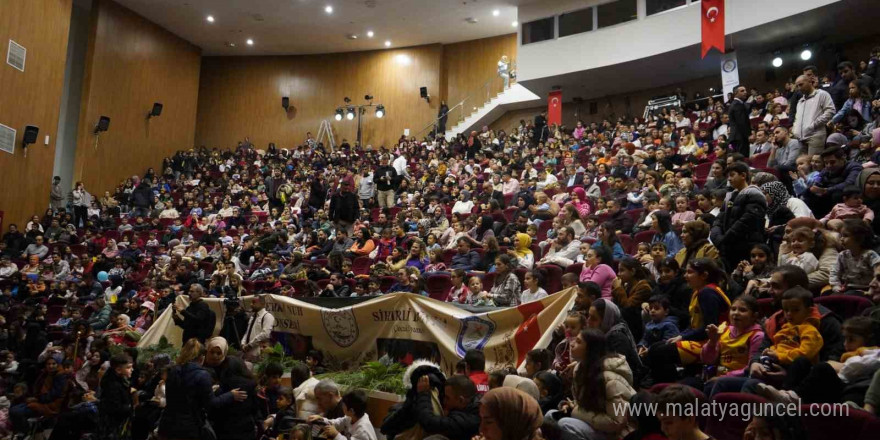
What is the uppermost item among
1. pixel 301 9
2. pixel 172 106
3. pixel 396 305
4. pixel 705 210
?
pixel 301 9

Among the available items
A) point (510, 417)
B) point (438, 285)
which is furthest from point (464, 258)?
point (510, 417)

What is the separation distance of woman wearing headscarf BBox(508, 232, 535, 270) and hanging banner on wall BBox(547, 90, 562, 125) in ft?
31.4

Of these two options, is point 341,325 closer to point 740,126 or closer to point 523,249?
point 523,249

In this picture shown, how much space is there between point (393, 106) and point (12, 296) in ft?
44.0

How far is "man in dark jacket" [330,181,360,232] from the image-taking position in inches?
457

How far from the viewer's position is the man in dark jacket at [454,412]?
3.30m

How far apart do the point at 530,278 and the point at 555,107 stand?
1198cm

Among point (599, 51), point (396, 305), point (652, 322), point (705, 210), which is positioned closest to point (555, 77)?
point (599, 51)

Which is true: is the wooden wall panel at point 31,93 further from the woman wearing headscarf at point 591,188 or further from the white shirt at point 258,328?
the woman wearing headscarf at point 591,188

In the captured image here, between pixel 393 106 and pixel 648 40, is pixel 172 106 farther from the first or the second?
pixel 648 40

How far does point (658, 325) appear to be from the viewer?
13.5 feet

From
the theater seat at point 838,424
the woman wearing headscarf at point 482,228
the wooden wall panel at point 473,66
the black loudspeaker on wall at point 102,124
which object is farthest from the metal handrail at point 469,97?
the theater seat at point 838,424

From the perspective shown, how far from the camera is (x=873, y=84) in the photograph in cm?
845

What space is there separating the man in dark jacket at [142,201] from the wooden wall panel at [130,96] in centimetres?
166
